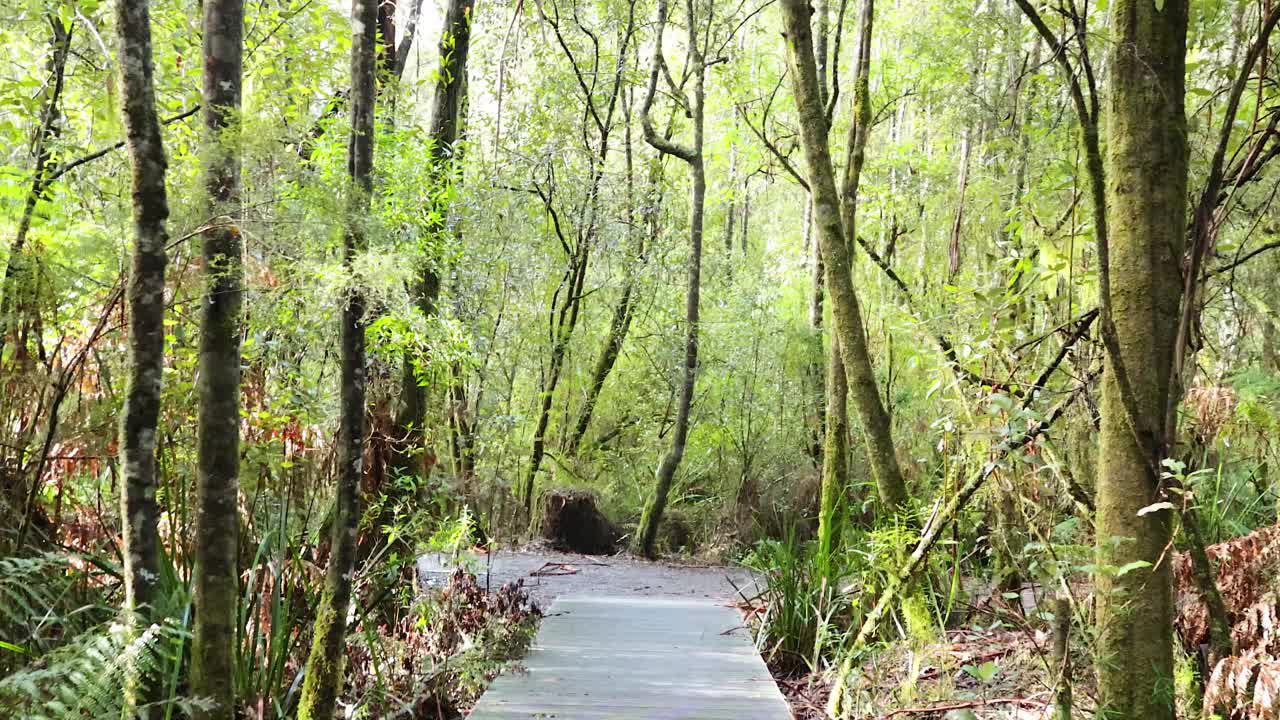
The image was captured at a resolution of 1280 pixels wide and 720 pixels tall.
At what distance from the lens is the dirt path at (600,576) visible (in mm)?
8320

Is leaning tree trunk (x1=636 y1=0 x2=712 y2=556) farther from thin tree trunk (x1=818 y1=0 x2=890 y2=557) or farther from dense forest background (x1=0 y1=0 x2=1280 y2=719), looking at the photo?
thin tree trunk (x1=818 y1=0 x2=890 y2=557)

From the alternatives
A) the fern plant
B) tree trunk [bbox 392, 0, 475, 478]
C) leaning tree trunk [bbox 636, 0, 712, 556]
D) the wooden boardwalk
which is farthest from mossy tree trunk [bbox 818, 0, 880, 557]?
leaning tree trunk [bbox 636, 0, 712, 556]

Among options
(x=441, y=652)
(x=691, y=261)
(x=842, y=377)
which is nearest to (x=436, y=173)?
(x=842, y=377)

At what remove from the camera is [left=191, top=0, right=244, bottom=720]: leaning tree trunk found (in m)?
3.16

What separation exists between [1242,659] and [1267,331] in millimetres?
3981

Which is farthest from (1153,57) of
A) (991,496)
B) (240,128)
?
(240,128)

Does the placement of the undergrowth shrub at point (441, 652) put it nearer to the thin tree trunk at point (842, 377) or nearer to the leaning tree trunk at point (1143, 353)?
the thin tree trunk at point (842, 377)

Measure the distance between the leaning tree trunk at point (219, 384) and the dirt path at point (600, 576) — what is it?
148 inches

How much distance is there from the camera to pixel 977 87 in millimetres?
9844

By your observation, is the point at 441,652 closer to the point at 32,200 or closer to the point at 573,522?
the point at 32,200

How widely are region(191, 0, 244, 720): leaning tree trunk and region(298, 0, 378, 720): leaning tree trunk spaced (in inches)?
15.5

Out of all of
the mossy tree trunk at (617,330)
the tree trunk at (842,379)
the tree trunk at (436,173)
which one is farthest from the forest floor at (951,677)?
the mossy tree trunk at (617,330)

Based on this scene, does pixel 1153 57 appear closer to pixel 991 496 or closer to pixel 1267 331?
pixel 991 496

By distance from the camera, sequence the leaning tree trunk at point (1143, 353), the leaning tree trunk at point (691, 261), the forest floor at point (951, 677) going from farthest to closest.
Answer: the leaning tree trunk at point (691, 261)
the forest floor at point (951, 677)
the leaning tree trunk at point (1143, 353)
